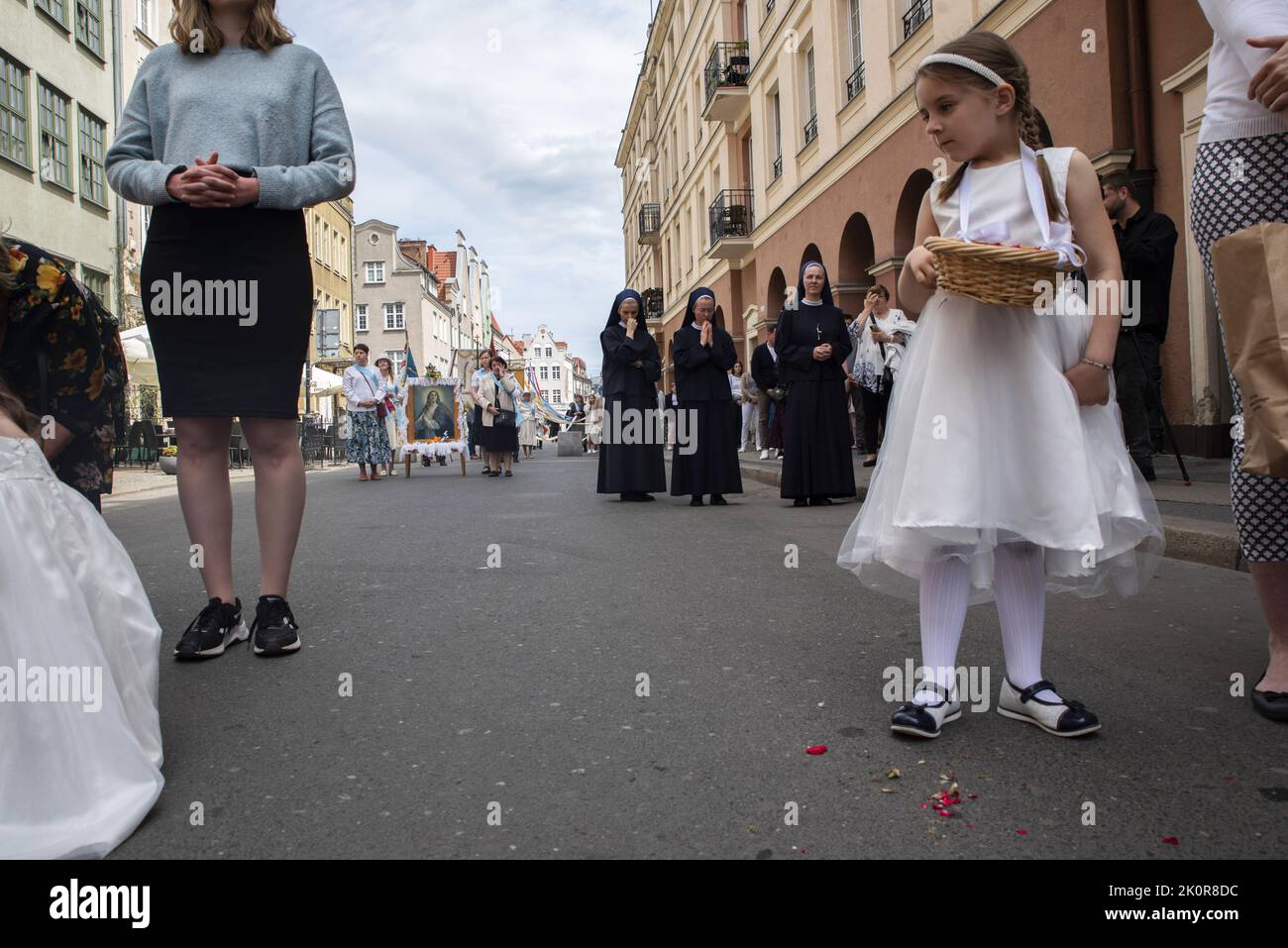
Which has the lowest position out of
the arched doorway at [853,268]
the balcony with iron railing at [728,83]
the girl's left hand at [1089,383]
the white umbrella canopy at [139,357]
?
the girl's left hand at [1089,383]

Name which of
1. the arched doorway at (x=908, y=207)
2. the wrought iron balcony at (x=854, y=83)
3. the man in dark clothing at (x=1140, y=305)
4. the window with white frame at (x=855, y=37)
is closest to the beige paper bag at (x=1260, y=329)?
the man in dark clothing at (x=1140, y=305)

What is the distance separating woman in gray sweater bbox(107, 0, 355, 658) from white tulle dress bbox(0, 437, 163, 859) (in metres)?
1.21

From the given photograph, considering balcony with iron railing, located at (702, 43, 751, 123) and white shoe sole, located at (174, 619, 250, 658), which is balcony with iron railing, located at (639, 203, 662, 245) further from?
white shoe sole, located at (174, 619, 250, 658)

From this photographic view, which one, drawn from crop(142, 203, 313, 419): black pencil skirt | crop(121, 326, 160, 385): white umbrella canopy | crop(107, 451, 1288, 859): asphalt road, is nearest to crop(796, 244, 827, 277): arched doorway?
crop(121, 326, 160, 385): white umbrella canopy

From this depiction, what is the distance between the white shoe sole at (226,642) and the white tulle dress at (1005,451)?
2.19 m

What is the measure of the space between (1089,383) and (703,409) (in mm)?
7613

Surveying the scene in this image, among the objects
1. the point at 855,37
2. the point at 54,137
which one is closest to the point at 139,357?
the point at 54,137

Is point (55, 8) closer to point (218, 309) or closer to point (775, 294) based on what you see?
point (775, 294)

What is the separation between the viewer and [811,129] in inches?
823

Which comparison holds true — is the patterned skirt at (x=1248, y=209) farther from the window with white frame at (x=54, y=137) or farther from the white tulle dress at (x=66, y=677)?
the window with white frame at (x=54, y=137)

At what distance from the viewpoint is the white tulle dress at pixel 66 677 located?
1872 mm

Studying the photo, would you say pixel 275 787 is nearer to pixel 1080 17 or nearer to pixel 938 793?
pixel 938 793

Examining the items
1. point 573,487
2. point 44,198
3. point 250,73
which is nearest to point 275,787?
point 250,73

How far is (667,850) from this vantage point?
1918 mm
